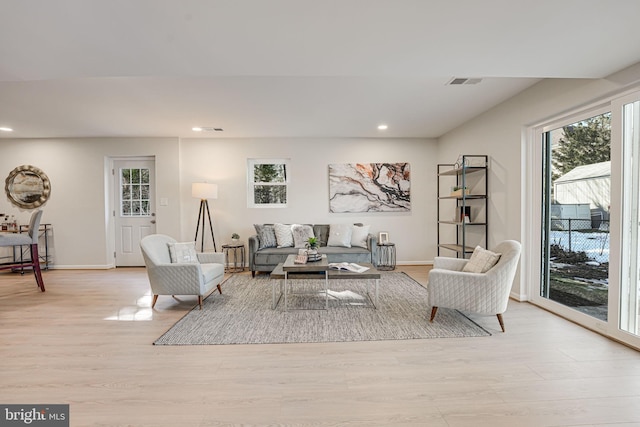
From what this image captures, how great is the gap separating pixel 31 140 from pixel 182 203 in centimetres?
293

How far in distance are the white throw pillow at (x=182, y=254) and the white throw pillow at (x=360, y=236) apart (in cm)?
266

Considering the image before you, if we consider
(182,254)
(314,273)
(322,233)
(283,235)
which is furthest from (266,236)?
(314,273)

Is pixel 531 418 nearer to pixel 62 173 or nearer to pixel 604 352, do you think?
pixel 604 352

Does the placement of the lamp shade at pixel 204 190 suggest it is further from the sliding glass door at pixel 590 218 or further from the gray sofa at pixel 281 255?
the sliding glass door at pixel 590 218

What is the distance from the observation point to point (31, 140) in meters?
5.57

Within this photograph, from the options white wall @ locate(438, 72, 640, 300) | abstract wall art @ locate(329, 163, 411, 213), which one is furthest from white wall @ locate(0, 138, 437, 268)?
white wall @ locate(438, 72, 640, 300)

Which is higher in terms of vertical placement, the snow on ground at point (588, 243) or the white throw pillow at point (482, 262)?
the snow on ground at point (588, 243)

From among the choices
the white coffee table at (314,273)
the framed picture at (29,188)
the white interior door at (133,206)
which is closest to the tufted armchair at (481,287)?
the white coffee table at (314,273)

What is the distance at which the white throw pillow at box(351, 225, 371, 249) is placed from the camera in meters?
5.33

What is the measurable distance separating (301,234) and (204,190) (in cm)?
185

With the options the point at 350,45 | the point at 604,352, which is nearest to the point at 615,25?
the point at 350,45

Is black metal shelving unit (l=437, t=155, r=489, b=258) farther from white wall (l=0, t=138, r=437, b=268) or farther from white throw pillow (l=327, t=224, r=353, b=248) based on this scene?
white throw pillow (l=327, t=224, r=353, b=248)

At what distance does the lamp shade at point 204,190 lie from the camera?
5.27 metres

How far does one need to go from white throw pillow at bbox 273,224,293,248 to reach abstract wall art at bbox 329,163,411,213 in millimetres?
999
